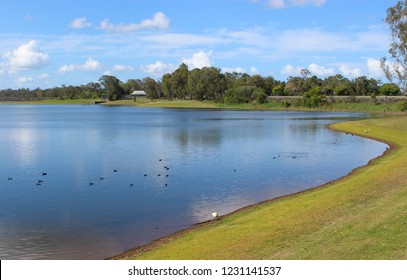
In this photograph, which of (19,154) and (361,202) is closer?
(361,202)

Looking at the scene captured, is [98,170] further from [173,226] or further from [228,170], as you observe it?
[173,226]

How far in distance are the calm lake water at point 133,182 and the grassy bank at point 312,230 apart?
2.41 m

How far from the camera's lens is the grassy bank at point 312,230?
1435cm

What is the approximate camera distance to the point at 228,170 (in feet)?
123

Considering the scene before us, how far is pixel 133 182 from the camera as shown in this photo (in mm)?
32719

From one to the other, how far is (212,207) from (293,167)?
1507cm

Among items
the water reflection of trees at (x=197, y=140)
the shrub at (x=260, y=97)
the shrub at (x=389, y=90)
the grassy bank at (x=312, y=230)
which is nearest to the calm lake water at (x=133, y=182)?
the water reflection of trees at (x=197, y=140)

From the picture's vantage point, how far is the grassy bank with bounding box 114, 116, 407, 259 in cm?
1435

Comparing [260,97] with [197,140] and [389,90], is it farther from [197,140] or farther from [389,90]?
[197,140]

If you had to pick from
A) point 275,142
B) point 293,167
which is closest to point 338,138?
point 275,142

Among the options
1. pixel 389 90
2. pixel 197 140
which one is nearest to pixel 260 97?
pixel 389 90

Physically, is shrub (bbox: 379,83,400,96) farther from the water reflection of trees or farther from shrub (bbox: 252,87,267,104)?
the water reflection of trees

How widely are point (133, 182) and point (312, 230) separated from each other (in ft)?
57.0

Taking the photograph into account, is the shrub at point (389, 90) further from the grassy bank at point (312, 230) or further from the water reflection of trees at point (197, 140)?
the grassy bank at point (312, 230)
